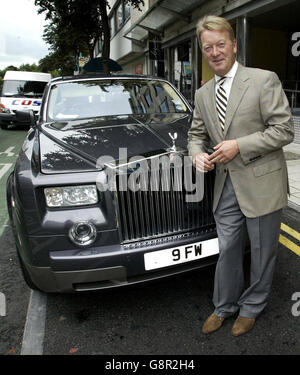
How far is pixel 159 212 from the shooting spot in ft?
7.47

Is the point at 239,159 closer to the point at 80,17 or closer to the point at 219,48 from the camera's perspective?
the point at 219,48

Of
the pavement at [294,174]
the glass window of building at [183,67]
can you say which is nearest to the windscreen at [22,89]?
the glass window of building at [183,67]

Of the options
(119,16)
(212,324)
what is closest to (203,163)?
(212,324)

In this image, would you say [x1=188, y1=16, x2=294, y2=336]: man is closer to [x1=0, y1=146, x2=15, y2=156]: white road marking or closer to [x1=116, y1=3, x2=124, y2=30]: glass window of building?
[x1=0, y1=146, x2=15, y2=156]: white road marking

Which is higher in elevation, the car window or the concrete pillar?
the concrete pillar

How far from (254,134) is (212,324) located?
4.12ft

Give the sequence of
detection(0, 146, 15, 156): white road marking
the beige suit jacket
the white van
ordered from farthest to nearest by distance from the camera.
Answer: the white van
detection(0, 146, 15, 156): white road marking
the beige suit jacket

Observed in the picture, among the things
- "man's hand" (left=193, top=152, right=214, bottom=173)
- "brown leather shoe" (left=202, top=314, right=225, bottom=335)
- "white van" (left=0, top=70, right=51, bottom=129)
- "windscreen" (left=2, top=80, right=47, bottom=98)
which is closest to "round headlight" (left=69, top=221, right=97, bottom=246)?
"man's hand" (left=193, top=152, right=214, bottom=173)

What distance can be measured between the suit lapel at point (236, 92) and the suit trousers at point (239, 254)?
15.1 inches

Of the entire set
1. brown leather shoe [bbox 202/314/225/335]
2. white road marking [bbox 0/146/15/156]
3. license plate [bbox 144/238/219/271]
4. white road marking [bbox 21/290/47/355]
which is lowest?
white road marking [bbox 21/290/47/355]

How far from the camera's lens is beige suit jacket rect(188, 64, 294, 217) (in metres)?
1.89

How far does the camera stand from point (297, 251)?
3.37 meters

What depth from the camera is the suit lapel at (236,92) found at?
1.95 meters

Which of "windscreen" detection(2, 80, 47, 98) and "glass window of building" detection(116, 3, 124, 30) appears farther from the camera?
"glass window of building" detection(116, 3, 124, 30)
